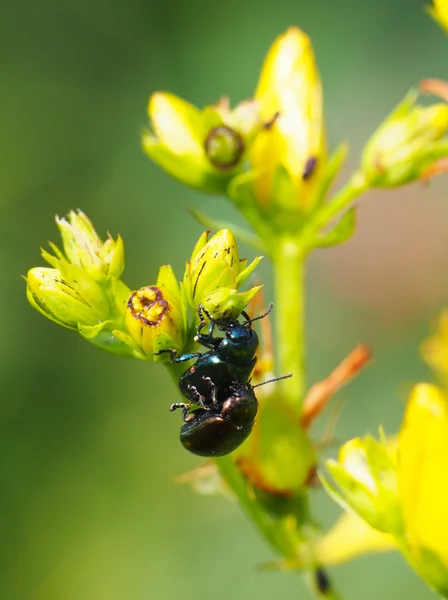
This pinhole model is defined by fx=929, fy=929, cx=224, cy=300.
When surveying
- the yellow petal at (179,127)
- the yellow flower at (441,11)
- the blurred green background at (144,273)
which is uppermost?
the yellow petal at (179,127)

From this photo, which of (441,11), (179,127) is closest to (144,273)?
(179,127)

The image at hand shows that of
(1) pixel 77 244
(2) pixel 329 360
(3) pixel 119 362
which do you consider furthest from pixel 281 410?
(3) pixel 119 362

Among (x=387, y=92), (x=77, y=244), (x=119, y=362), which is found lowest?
(x=119, y=362)

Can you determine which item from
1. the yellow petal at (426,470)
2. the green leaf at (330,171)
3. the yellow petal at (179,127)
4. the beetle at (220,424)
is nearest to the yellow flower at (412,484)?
the yellow petal at (426,470)

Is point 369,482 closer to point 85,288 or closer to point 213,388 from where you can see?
point 213,388

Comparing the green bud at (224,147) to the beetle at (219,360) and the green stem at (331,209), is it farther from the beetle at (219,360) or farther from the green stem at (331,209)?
the beetle at (219,360)

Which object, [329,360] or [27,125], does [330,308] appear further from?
[27,125]
